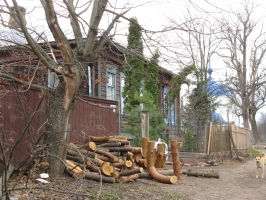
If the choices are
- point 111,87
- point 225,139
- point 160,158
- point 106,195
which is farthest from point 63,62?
point 225,139

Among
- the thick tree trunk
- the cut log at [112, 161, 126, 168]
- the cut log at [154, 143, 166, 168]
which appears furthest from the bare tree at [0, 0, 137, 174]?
the cut log at [154, 143, 166, 168]

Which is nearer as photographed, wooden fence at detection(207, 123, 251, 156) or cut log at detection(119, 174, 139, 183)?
cut log at detection(119, 174, 139, 183)

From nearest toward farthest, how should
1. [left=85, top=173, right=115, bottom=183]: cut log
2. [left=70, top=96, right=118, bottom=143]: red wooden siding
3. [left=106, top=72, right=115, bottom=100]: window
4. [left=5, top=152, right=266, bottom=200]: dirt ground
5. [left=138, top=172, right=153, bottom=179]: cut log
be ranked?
[left=5, top=152, right=266, bottom=200]: dirt ground → [left=85, top=173, right=115, bottom=183]: cut log → [left=138, top=172, right=153, bottom=179]: cut log → [left=70, top=96, right=118, bottom=143]: red wooden siding → [left=106, top=72, right=115, bottom=100]: window

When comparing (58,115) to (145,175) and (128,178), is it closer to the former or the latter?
(128,178)

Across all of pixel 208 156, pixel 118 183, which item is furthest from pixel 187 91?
pixel 118 183

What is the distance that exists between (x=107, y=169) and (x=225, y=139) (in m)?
10.7

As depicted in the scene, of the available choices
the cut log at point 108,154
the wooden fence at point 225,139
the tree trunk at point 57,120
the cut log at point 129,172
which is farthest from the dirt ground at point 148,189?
the wooden fence at point 225,139

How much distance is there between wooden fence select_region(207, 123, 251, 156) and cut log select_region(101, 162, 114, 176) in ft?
27.4

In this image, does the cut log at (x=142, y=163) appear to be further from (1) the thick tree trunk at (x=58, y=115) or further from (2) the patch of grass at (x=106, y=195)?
(2) the patch of grass at (x=106, y=195)

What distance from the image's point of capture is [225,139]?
1828 cm

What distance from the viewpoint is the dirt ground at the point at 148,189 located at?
6.81m

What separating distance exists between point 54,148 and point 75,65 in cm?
186

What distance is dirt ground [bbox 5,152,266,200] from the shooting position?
22.4ft

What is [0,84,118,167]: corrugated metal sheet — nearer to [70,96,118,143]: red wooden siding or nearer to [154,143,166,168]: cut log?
[70,96,118,143]: red wooden siding
